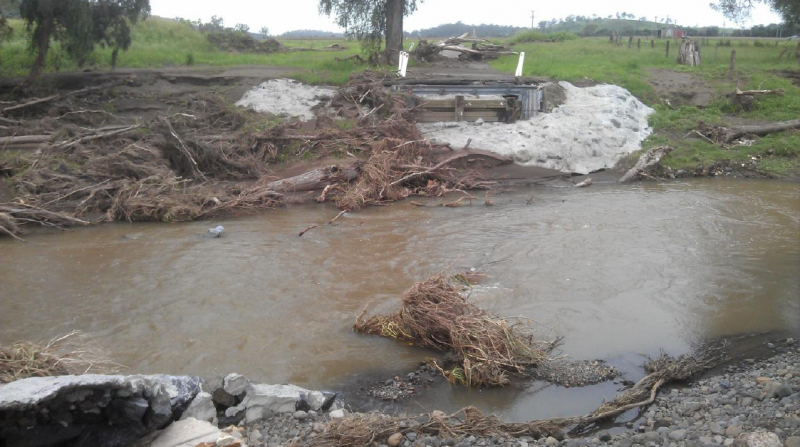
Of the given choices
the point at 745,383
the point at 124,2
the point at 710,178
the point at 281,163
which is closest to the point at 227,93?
the point at 124,2

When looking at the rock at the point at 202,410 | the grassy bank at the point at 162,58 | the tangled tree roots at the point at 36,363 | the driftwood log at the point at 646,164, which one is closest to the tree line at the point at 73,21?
the grassy bank at the point at 162,58

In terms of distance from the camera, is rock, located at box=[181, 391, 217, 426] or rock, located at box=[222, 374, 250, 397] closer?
rock, located at box=[181, 391, 217, 426]

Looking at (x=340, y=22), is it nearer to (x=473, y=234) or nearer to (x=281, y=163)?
(x=281, y=163)

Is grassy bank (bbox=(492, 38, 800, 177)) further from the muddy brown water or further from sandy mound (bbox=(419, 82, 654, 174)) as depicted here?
the muddy brown water

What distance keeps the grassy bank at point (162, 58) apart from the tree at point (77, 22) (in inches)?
65.4

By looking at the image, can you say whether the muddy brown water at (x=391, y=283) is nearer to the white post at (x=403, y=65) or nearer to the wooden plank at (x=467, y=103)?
the wooden plank at (x=467, y=103)

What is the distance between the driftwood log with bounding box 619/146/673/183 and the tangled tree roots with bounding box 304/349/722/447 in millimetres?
11050

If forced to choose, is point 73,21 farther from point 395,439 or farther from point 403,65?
point 395,439

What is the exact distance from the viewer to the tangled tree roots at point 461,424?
18.2ft

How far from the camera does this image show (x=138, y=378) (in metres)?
5.25

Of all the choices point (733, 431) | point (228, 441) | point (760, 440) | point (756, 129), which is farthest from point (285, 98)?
point (760, 440)

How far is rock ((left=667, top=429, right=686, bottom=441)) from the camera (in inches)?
218

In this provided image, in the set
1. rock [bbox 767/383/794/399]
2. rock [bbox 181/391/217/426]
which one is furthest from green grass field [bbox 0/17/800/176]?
rock [bbox 181/391/217/426]

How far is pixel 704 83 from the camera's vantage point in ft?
72.5
